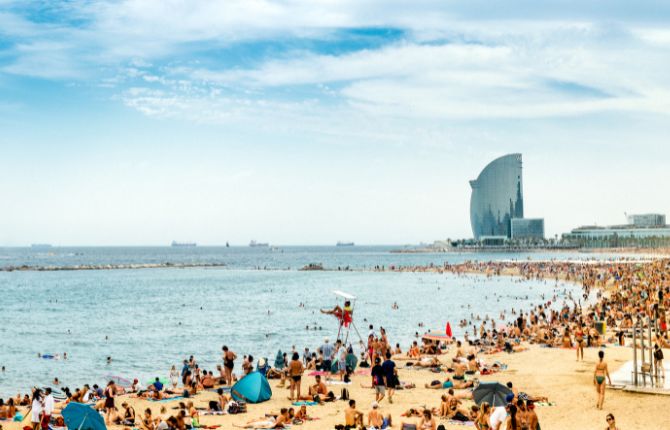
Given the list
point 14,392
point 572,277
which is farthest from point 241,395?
point 572,277

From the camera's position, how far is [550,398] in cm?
1620

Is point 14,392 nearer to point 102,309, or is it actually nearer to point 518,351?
point 518,351

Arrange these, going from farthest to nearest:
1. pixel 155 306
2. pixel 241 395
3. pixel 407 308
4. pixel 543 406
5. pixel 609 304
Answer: pixel 155 306
pixel 407 308
pixel 609 304
pixel 241 395
pixel 543 406

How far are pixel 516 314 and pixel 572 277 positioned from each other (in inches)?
1482

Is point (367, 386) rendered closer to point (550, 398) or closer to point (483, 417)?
point (550, 398)

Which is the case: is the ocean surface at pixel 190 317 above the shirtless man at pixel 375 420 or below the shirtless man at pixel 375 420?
below

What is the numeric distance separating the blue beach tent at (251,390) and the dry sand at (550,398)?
0.96 ft

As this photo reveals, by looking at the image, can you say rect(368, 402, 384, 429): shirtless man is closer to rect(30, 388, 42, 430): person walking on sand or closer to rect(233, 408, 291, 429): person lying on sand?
rect(233, 408, 291, 429): person lying on sand

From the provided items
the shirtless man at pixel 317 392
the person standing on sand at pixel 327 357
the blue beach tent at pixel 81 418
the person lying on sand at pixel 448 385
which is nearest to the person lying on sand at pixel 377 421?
the shirtless man at pixel 317 392

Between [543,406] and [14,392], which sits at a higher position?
[543,406]

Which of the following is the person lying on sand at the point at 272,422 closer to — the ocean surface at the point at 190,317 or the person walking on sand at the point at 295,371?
the person walking on sand at the point at 295,371

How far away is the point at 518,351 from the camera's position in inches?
1028

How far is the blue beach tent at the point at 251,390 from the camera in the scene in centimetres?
1742

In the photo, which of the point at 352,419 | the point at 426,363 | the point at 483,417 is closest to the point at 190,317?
the point at 426,363
